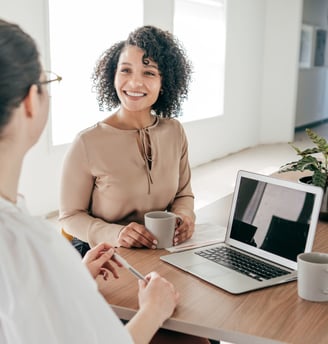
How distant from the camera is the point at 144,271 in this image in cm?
136

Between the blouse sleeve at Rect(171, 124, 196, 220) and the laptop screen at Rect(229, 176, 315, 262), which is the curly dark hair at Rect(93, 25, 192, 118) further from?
the laptop screen at Rect(229, 176, 315, 262)

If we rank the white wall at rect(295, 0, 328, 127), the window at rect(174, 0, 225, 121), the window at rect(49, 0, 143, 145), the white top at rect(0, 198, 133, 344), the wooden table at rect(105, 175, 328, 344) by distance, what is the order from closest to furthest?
the white top at rect(0, 198, 133, 344), the wooden table at rect(105, 175, 328, 344), the window at rect(49, 0, 143, 145), the window at rect(174, 0, 225, 121), the white wall at rect(295, 0, 328, 127)

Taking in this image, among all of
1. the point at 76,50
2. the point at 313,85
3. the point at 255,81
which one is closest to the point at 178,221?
the point at 76,50

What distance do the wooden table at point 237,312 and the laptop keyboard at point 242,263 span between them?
0.06m

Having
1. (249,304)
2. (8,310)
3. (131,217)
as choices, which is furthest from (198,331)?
(131,217)

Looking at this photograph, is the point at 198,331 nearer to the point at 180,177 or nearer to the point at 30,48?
the point at 30,48

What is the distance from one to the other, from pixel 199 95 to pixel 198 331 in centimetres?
590

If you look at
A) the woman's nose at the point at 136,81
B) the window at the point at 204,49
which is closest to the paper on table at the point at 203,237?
the woman's nose at the point at 136,81

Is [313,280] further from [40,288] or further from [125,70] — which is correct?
[125,70]

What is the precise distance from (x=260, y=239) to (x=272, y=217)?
0.23ft

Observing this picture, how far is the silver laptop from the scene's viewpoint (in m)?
1.31

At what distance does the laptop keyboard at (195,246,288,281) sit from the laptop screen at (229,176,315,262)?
0.04 metres

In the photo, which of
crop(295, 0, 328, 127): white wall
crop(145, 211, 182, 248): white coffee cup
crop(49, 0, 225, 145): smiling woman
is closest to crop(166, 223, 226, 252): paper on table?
crop(145, 211, 182, 248): white coffee cup

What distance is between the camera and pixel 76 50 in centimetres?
457
